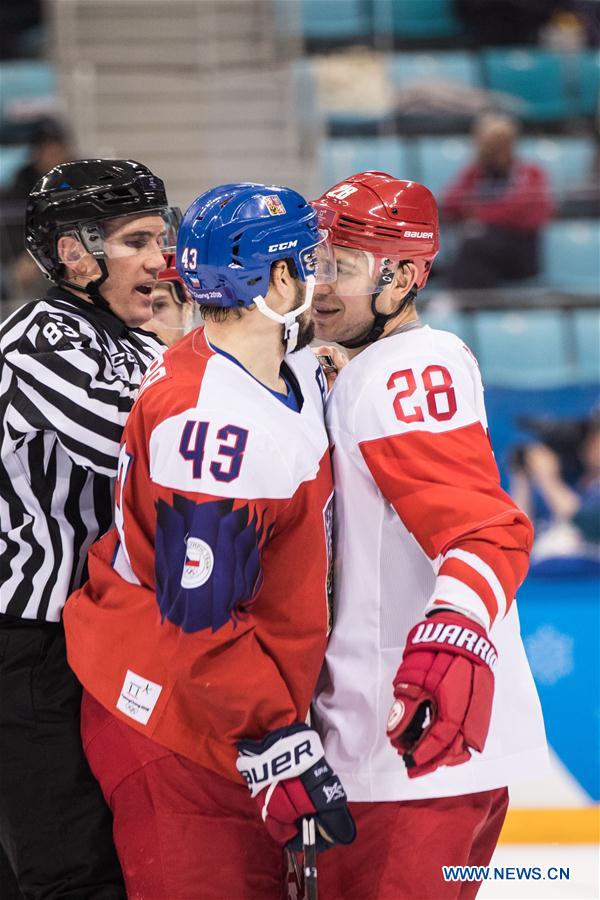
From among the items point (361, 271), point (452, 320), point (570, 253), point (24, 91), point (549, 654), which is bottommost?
point (549, 654)

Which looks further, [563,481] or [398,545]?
[563,481]

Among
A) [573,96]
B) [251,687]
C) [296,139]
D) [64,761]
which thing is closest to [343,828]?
[251,687]

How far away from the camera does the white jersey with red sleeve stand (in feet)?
6.05

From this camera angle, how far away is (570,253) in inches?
220

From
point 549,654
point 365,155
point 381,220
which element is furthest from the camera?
point 365,155

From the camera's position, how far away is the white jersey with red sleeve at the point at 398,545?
1.84 metres

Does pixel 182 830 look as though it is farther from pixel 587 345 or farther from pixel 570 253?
pixel 570 253

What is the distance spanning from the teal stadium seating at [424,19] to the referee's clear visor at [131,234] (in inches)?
233

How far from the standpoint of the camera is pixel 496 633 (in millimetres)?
1974

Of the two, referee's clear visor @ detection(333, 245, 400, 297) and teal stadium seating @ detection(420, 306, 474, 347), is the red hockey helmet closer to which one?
referee's clear visor @ detection(333, 245, 400, 297)

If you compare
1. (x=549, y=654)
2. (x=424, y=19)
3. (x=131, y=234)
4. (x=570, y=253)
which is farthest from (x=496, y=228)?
(x=131, y=234)

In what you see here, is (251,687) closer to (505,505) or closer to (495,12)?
→ (505,505)

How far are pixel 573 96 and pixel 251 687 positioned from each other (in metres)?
6.30

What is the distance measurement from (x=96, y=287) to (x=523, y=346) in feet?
11.6
